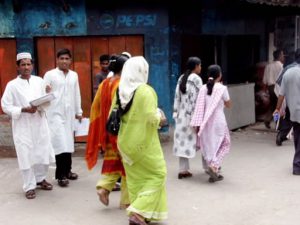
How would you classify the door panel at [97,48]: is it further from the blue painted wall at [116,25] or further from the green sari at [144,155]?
the green sari at [144,155]

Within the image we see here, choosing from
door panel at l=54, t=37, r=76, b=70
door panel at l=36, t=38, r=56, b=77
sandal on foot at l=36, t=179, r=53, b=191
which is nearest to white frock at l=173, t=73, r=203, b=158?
sandal on foot at l=36, t=179, r=53, b=191

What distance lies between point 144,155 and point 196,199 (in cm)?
138

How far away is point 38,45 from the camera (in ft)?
30.6

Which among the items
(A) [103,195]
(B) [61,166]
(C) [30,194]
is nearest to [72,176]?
(B) [61,166]

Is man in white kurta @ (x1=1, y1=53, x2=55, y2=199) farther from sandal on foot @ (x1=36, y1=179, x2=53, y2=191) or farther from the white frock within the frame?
the white frock

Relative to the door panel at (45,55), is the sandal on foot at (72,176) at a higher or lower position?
lower

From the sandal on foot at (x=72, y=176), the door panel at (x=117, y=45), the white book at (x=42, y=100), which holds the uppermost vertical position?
the door panel at (x=117, y=45)

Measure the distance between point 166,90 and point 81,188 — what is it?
10.2ft

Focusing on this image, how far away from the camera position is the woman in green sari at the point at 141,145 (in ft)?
15.5

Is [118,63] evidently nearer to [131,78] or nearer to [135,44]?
[131,78]

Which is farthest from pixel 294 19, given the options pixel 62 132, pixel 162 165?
pixel 162 165

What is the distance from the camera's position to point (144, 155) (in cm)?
477

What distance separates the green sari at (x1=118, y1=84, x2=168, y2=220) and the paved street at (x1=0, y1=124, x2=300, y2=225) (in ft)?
1.33

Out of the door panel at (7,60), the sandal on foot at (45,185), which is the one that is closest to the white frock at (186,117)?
the sandal on foot at (45,185)
